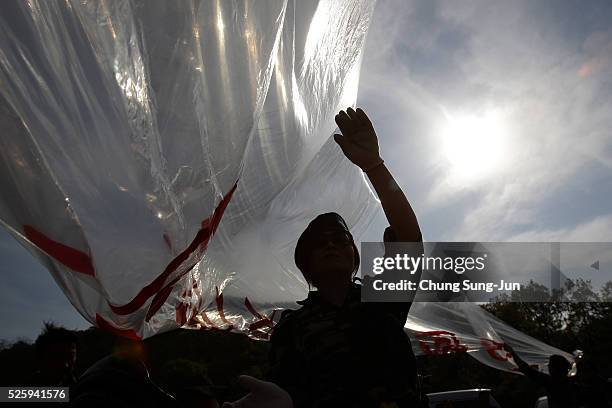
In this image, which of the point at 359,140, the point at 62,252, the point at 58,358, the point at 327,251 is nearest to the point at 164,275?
the point at 62,252

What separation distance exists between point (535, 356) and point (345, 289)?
5166 millimetres

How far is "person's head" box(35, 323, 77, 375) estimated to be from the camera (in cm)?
290

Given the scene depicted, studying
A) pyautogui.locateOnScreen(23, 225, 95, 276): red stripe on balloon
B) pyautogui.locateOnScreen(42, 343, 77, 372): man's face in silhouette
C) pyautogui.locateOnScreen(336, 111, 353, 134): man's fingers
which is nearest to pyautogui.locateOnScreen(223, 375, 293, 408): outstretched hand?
pyautogui.locateOnScreen(23, 225, 95, 276): red stripe on balloon

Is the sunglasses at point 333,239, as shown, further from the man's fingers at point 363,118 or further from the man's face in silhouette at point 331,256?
the man's fingers at point 363,118

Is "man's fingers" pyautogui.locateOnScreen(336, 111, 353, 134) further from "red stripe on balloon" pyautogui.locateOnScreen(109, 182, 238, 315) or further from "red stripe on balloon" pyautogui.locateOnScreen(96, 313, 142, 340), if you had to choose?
"red stripe on balloon" pyautogui.locateOnScreen(96, 313, 142, 340)

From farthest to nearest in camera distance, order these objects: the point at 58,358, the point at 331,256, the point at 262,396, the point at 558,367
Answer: the point at 558,367 < the point at 58,358 < the point at 331,256 < the point at 262,396

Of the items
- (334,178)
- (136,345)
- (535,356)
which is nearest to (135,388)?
(136,345)

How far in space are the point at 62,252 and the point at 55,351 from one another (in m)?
2.45

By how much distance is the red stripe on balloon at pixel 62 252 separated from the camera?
98 centimetres

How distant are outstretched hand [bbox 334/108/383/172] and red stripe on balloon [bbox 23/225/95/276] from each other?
0.82 m

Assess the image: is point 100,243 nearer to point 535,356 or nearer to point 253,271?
point 253,271

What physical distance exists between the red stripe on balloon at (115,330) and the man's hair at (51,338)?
224 cm

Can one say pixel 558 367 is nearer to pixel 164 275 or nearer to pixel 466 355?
pixel 164 275

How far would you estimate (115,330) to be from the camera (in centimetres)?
114
